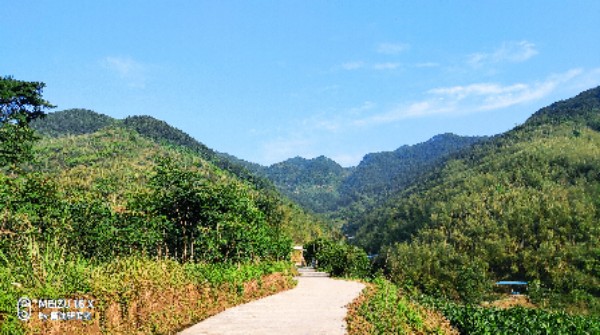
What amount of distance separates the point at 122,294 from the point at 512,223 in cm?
7758

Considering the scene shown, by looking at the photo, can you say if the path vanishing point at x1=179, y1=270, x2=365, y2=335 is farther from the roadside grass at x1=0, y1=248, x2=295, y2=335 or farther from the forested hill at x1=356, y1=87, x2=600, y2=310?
the forested hill at x1=356, y1=87, x2=600, y2=310

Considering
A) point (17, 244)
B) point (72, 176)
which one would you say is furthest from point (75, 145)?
point (17, 244)

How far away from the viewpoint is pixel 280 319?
32.1 ft

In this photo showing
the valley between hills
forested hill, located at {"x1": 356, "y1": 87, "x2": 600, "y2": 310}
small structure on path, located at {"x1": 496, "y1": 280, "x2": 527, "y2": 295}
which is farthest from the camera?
forested hill, located at {"x1": 356, "y1": 87, "x2": 600, "y2": 310}

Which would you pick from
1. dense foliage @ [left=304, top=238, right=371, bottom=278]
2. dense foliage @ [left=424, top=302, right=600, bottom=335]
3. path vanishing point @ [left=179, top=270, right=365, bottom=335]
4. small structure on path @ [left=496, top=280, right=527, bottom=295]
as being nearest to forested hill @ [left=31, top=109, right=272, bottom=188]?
small structure on path @ [left=496, top=280, right=527, bottom=295]

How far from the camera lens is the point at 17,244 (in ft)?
34.0

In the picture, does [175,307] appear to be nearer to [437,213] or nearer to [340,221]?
[437,213]

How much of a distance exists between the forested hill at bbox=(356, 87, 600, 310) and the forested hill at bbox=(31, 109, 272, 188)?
3461cm

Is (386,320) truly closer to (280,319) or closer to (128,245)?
(280,319)

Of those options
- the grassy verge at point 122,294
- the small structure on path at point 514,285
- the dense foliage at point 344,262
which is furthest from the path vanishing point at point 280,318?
the small structure on path at point 514,285

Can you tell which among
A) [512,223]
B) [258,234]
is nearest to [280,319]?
[258,234]

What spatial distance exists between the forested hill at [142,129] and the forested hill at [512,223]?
1363 inches

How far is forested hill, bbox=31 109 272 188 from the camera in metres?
110

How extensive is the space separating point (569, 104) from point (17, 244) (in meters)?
153
